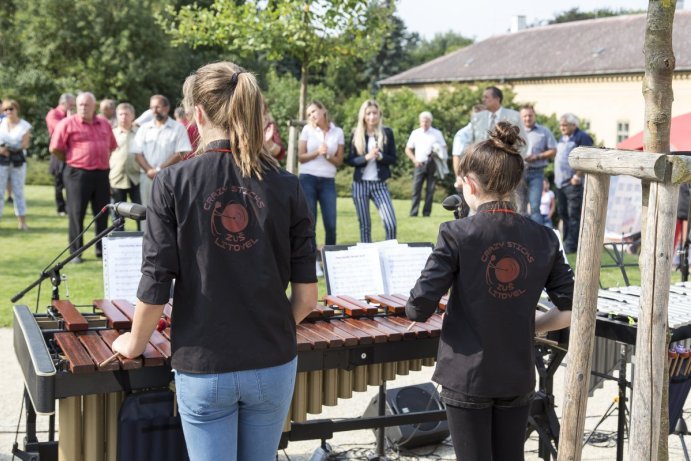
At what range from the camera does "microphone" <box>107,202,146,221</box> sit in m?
4.05

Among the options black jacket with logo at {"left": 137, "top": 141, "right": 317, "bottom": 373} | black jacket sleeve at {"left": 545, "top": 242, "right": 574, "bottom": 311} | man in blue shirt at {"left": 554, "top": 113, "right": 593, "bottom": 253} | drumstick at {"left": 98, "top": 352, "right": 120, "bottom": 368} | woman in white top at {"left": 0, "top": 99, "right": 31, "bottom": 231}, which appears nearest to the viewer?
black jacket with logo at {"left": 137, "top": 141, "right": 317, "bottom": 373}

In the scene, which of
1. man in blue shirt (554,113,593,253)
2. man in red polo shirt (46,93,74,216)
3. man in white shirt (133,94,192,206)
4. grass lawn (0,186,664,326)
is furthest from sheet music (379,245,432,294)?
man in red polo shirt (46,93,74,216)

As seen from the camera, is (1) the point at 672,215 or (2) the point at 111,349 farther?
(2) the point at 111,349

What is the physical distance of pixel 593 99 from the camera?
38.7 metres

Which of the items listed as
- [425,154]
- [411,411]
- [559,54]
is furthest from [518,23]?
[411,411]

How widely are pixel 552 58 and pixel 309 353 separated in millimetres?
39564

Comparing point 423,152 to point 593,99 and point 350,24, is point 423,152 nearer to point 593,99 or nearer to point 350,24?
point 350,24

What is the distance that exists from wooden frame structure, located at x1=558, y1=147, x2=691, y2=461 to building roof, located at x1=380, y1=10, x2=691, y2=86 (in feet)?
110

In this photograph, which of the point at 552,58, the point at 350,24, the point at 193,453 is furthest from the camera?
the point at 552,58

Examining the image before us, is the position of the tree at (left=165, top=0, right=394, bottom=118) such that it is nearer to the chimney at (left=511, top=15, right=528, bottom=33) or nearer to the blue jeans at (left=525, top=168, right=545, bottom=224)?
the blue jeans at (left=525, top=168, right=545, bottom=224)

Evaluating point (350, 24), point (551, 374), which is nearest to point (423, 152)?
point (350, 24)

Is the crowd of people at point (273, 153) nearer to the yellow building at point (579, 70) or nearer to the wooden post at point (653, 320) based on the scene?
the wooden post at point (653, 320)

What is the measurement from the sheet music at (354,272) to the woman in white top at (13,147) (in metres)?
8.76

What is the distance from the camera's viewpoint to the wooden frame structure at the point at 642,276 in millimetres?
3312
